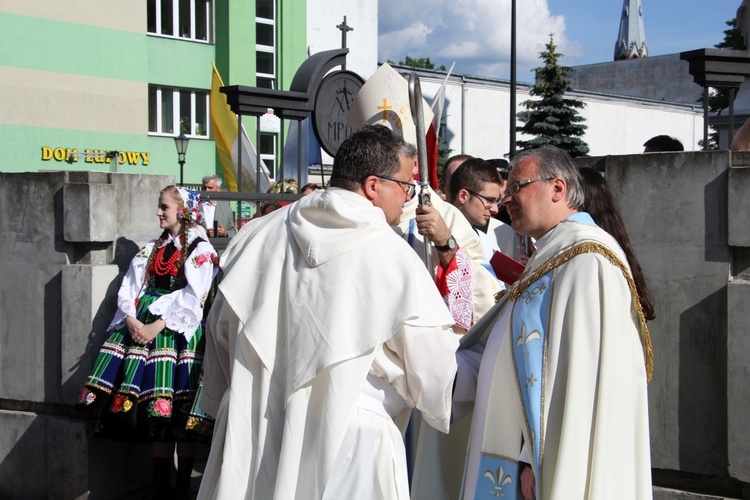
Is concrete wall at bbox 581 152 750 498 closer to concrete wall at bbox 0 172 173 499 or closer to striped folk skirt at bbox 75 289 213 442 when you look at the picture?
striped folk skirt at bbox 75 289 213 442

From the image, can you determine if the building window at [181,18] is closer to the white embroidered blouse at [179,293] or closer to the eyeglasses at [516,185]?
the white embroidered blouse at [179,293]

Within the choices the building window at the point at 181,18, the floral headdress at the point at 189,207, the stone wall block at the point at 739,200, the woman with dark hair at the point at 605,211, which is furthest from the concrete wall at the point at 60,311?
the building window at the point at 181,18

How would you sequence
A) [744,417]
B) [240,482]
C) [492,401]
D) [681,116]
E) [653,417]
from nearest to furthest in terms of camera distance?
[240,482]
[492,401]
[744,417]
[653,417]
[681,116]

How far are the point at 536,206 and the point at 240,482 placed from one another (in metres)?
1.41

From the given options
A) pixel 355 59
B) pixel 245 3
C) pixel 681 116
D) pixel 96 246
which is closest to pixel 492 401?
pixel 96 246

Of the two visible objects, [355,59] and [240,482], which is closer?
[240,482]

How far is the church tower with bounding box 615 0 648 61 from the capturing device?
215 feet

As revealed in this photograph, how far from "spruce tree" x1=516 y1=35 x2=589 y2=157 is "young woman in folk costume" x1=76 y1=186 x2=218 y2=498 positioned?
2195 centimetres

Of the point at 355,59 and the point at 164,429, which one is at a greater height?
the point at 355,59

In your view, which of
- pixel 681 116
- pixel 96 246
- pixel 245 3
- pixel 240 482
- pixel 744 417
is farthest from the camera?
pixel 681 116

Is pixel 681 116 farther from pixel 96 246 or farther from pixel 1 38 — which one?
pixel 96 246

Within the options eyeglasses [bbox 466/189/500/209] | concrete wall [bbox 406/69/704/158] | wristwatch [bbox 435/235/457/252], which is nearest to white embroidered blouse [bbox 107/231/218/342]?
eyeglasses [bbox 466/189/500/209]

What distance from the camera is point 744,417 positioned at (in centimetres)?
443

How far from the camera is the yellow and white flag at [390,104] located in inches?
211
